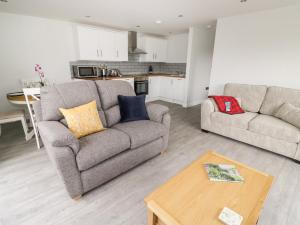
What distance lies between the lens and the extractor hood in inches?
195

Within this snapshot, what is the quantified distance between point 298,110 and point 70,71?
4699 millimetres

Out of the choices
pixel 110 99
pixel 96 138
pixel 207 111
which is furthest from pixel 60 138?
pixel 207 111

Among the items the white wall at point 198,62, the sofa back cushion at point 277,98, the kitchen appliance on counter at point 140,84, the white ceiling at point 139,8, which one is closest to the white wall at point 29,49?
the white ceiling at point 139,8

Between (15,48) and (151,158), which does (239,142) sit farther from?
(15,48)

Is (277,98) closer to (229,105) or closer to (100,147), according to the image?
(229,105)

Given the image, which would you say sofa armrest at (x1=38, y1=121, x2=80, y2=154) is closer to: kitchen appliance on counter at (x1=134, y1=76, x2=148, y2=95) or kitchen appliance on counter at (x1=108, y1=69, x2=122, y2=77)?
kitchen appliance on counter at (x1=108, y1=69, x2=122, y2=77)

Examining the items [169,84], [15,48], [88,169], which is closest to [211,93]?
[169,84]

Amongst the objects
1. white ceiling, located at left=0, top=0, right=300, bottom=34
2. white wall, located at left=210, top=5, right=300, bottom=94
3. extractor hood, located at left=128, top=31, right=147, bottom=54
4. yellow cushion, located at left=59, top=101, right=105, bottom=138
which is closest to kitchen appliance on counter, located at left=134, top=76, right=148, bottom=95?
extractor hood, located at left=128, top=31, right=147, bottom=54

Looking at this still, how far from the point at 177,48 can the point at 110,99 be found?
393cm

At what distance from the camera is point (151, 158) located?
2.31 meters

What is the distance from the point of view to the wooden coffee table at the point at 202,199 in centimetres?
101

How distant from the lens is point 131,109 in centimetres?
235

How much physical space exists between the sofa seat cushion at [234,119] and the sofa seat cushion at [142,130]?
1174 mm

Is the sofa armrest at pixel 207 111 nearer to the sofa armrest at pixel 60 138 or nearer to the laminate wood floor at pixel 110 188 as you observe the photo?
the laminate wood floor at pixel 110 188
